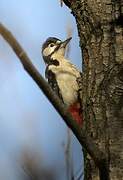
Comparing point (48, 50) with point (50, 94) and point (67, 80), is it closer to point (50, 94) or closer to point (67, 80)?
point (67, 80)

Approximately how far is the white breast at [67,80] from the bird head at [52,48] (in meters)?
0.31

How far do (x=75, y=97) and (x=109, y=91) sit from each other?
1796 mm

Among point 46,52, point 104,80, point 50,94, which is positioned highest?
point 50,94

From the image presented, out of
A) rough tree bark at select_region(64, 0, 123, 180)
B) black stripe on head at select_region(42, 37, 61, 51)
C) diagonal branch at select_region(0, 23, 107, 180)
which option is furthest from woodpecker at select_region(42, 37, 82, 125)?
diagonal branch at select_region(0, 23, 107, 180)

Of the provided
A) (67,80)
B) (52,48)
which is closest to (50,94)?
(67,80)

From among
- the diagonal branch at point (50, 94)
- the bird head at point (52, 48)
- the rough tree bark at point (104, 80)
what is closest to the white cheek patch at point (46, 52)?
the bird head at point (52, 48)

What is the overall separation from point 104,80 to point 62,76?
77.7 inches

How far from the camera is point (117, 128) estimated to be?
1570 mm

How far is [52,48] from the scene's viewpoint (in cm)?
410

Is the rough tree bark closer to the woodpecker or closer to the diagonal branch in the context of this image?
the diagonal branch

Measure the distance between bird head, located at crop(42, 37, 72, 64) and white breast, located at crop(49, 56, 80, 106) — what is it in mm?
311

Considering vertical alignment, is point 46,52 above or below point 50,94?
below

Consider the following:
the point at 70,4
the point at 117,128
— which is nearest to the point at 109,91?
the point at 117,128

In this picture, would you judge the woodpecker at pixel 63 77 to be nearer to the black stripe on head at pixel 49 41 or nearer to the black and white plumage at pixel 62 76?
the black and white plumage at pixel 62 76
